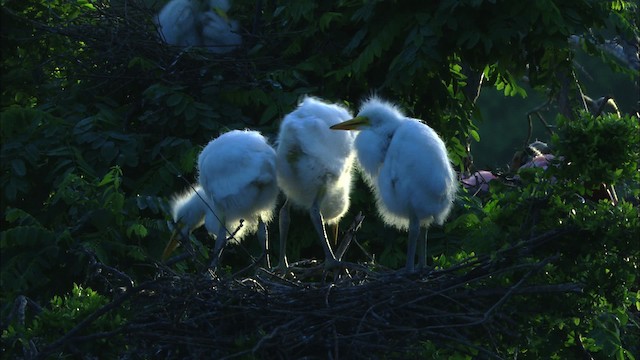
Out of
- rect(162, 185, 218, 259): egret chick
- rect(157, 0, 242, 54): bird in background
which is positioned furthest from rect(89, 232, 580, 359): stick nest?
rect(157, 0, 242, 54): bird in background

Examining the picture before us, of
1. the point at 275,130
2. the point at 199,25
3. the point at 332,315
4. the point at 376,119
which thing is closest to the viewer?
the point at 332,315

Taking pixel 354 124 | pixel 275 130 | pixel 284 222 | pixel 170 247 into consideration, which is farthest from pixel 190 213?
pixel 354 124

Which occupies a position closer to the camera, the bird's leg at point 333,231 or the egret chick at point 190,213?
the egret chick at point 190,213

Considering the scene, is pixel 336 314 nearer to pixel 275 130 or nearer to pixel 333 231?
pixel 333 231

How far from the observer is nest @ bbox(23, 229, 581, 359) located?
4.21 meters

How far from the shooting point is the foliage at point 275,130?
450 cm

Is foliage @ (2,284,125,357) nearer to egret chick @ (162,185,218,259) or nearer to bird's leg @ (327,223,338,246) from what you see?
egret chick @ (162,185,218,259)

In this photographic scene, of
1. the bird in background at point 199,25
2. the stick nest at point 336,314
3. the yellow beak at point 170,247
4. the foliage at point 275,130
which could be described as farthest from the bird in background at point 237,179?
the bird in background at point 199,25

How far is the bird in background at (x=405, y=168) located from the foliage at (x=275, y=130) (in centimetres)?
17

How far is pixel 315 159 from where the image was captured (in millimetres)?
5305

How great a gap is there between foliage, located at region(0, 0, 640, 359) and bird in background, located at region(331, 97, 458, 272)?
17 centimetres

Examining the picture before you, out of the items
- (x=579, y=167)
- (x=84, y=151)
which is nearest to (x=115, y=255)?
(x=84, y=151)

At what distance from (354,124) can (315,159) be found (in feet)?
0.77

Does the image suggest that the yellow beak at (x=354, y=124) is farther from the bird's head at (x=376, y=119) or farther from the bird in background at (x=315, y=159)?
the bird in background at (x=315, y=159)
